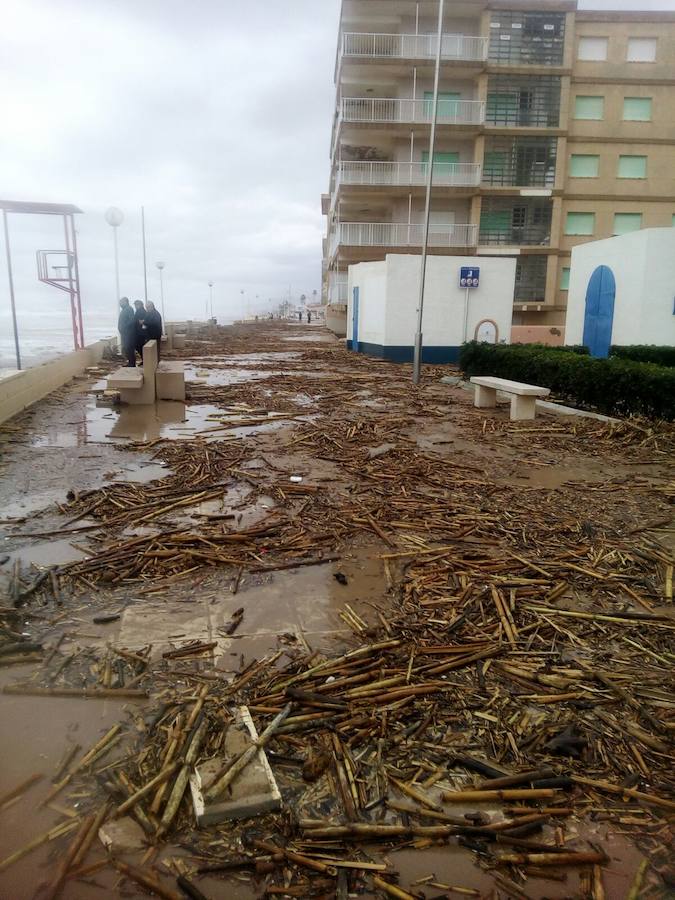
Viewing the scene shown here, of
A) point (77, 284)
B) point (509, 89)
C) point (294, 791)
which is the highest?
point (509, 89)

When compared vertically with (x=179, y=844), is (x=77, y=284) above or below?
above

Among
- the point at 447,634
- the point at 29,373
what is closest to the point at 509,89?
the point at 29,373

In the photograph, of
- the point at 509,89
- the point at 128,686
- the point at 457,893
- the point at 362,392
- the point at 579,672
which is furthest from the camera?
the point at 509,89

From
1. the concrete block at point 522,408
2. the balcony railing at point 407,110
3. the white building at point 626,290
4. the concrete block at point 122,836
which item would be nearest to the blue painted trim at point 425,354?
the white building at point 626,290

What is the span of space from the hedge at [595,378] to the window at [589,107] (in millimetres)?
32303

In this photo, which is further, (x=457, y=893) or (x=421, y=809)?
(x=421, y=809)

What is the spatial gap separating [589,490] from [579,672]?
12.8ft

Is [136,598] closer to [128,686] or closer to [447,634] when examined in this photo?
[128,686]

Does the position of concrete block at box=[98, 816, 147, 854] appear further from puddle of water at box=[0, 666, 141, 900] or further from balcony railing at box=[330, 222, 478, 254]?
balcony railing at box=[330, 222, 478, 254]

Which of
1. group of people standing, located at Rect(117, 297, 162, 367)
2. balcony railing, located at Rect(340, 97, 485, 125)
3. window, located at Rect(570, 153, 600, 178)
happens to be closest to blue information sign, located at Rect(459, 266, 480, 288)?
group of people standing, located at Rect(117, 297, 162, 367)

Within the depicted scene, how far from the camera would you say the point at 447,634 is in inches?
153

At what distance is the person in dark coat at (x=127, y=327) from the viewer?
54.8ft

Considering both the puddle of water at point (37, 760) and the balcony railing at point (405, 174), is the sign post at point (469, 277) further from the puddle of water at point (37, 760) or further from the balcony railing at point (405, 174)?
the puddle of water at point (37, 760)

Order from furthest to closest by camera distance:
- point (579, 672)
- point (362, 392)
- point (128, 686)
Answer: point (362, 392) < point (579, 672) < point (128, 686)
